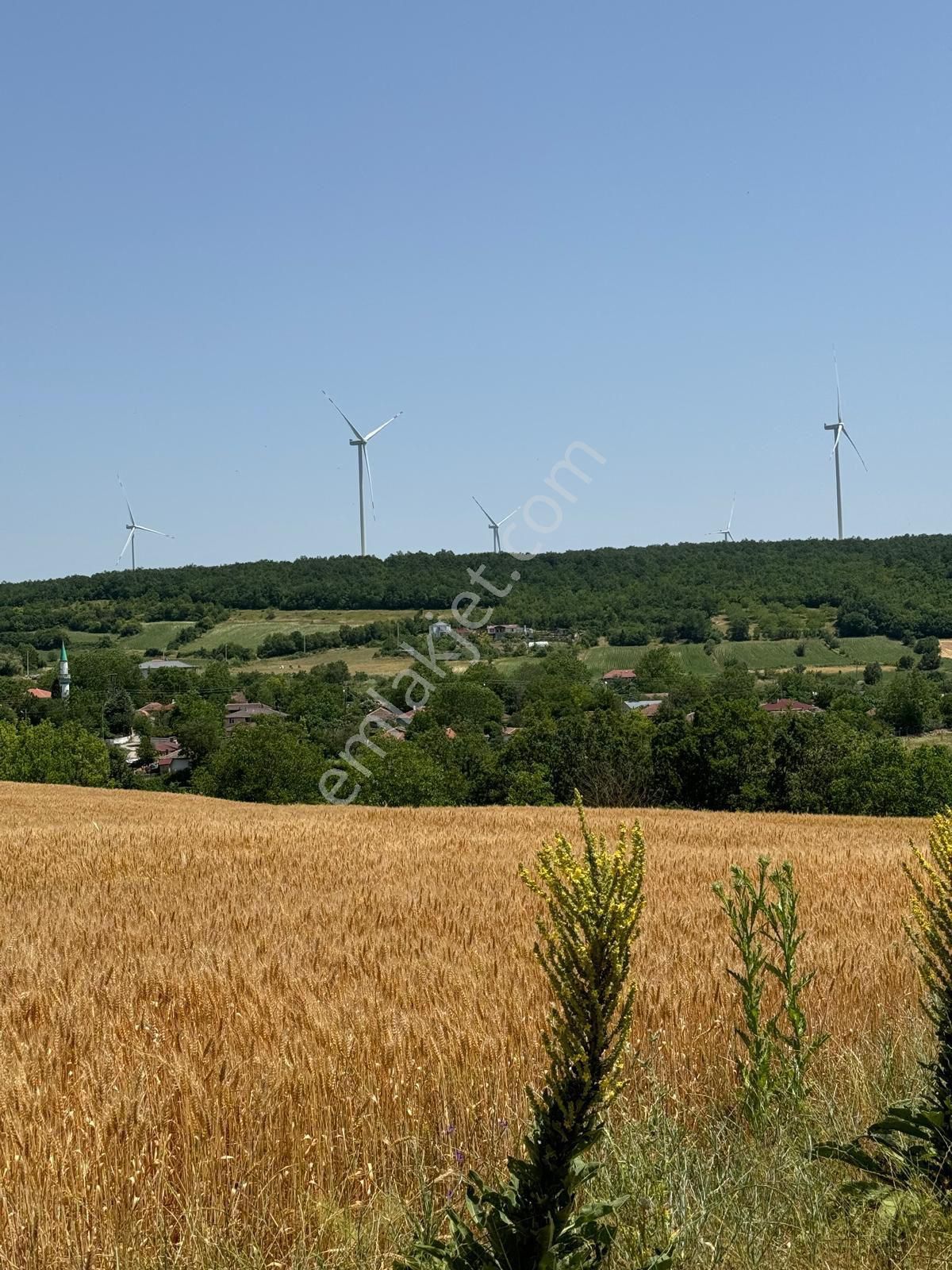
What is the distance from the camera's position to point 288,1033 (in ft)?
19.7

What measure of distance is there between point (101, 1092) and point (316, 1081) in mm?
961

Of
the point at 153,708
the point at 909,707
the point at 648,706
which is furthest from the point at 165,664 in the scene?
the point at 909,707

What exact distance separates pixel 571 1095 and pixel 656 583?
525 ft

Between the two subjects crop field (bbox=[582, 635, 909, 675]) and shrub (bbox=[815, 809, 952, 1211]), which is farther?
crop field (bbox=[582, 635, 909, 675])

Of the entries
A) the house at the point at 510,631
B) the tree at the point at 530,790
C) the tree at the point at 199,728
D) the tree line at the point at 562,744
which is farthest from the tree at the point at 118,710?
the tree at the point at 530,790

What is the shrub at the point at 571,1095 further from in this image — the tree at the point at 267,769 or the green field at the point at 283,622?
the green field at the point at 283,622

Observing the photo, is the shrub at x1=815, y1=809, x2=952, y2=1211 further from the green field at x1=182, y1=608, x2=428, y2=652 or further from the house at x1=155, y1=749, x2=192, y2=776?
the green field at x1=182, y1=608, x2=428, y2=652

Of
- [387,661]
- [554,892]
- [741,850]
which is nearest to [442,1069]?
[554,892]

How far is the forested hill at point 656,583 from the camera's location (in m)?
146

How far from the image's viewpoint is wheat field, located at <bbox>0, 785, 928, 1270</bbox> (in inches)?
178

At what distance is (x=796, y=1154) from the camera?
4863mm

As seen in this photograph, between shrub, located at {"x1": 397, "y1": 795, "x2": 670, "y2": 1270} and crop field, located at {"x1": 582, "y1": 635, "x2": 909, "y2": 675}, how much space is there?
131844 mm

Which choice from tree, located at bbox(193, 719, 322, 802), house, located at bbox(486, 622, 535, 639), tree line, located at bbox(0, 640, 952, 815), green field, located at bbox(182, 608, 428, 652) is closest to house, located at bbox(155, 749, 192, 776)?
tree line, located at bbox(0, 640, 952, 815)

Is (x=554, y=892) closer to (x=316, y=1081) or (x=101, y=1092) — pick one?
(x=316, y=1081)
